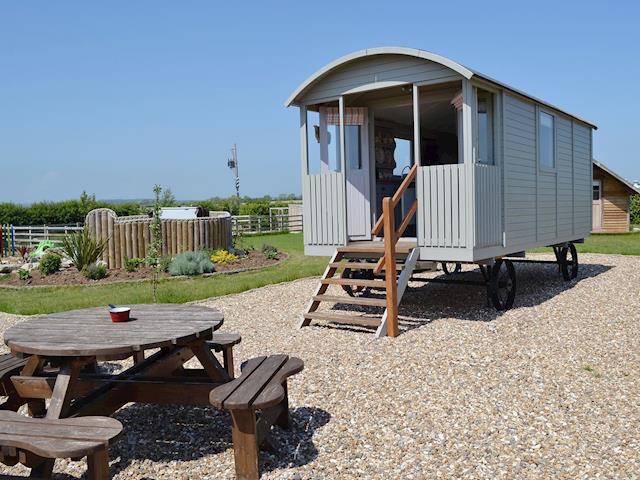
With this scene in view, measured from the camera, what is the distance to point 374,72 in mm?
8227

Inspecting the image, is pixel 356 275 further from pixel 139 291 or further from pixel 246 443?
pixel 246 443

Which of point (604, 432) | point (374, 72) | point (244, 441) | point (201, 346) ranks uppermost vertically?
point (374, 72)

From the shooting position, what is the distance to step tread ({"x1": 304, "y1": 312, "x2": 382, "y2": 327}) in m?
7.16

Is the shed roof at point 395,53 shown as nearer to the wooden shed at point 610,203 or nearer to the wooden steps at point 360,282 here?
the wooden steps at point 360,282

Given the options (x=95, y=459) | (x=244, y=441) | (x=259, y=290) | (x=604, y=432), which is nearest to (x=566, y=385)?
(x=604, y=432)

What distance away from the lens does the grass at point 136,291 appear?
9.70 metres

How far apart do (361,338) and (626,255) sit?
11.8m

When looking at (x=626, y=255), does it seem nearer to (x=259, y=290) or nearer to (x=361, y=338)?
(x=259, y=290)

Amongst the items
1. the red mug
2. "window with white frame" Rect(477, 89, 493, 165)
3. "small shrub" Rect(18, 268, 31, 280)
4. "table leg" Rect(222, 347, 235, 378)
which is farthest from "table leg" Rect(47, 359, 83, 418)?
"small shrub" Rect(18, 268, 31, 280)

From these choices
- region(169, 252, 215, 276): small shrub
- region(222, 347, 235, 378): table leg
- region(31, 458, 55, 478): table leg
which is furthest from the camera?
region(169, 252, 215, 276): small shrub

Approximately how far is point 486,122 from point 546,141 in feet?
7.99

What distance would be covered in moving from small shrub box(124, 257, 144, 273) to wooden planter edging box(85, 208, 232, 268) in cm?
54

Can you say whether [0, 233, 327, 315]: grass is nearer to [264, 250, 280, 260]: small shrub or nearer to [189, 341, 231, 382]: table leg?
[264, 250, 280, 260]: small shrub

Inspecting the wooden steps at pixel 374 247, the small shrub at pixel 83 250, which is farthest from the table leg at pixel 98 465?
the small shrub at pixel 83 250
